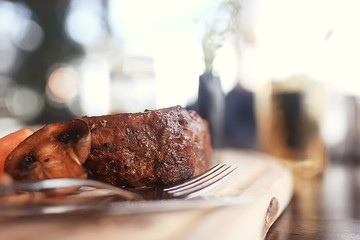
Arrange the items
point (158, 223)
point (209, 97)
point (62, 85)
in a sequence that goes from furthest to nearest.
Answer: point (62, 85) → point (209, 97) → point (158, 223)

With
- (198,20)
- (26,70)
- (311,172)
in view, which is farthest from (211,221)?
(26,70)

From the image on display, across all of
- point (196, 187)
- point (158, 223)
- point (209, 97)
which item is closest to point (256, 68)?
point (209, 97)

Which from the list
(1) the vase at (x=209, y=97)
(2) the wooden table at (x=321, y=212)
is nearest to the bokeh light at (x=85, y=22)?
(1) the vase at (x=209, y=97)

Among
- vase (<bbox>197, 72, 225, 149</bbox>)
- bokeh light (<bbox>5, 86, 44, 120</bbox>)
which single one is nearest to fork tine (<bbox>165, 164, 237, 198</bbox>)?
vase (<bbox>197, 72, 225, 149</bbox>)

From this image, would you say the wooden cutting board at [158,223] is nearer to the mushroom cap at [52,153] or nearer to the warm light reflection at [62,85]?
the mushroom cap at [52,153]

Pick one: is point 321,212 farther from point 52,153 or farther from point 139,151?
point 52,153

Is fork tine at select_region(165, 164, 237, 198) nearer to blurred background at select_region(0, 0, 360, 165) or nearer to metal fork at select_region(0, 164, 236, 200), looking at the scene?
metal fork at select_region(0, 164, 236, 200)

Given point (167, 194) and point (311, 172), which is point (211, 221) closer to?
point (167, 194)

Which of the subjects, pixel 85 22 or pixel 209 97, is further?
pixel 85 22
